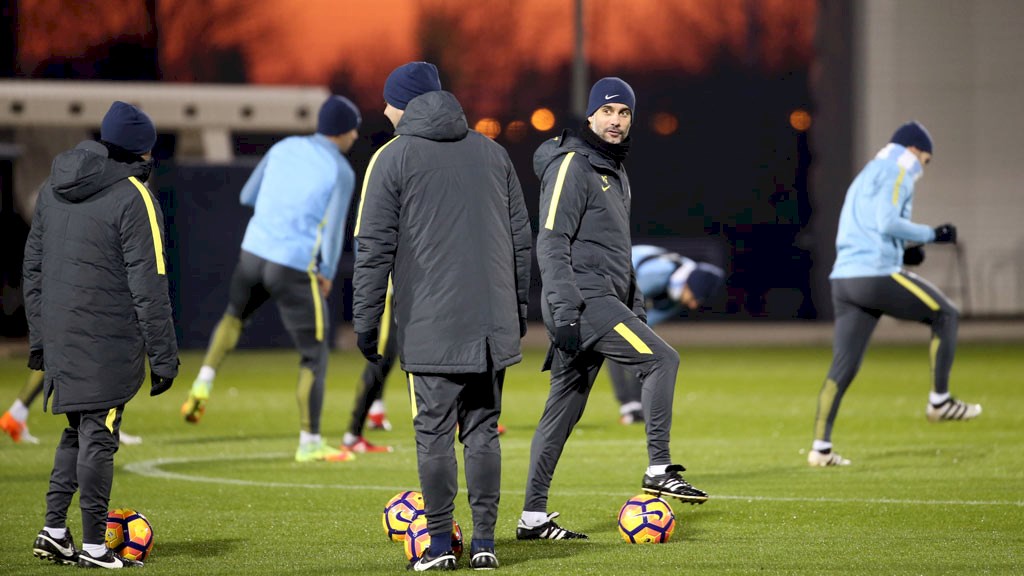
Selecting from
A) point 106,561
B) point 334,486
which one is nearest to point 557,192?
point 106,561

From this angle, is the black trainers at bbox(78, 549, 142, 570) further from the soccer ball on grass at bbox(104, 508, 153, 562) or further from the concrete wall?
the concrete wall

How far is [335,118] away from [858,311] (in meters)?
3.78

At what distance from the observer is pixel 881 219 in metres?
10.9

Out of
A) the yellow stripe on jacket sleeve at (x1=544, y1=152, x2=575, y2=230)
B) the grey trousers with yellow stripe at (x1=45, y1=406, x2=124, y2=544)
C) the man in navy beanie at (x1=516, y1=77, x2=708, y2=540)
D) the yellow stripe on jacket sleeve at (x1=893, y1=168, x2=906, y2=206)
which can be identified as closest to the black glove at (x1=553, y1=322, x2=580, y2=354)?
the man in navy beanie at (x1=516, y1=77, x2=708, y2=540)

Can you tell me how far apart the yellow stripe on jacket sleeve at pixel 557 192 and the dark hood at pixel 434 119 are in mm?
899

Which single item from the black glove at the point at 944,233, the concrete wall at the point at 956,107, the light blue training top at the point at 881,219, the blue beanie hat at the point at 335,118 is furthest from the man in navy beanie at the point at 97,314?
the concrete wall at the point at 956,107

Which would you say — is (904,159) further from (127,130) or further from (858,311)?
(127,130)

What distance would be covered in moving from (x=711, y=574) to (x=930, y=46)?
27512mm

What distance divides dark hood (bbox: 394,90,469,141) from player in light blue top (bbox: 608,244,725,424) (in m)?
7.11

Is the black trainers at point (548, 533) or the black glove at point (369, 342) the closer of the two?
the black glove at point (369, 342)

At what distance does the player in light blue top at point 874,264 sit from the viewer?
10.9 meters

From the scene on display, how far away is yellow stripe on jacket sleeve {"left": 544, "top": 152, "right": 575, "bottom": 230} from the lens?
7.87 m

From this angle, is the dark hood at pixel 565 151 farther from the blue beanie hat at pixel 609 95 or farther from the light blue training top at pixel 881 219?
the light blue training top at pixel 881 219

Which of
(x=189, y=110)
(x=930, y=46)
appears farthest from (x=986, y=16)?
(x=189, y=110)
